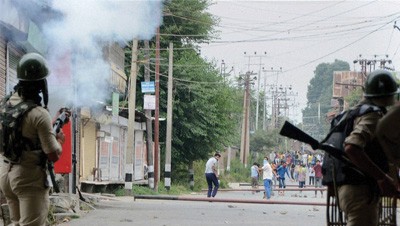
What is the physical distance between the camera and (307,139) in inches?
212

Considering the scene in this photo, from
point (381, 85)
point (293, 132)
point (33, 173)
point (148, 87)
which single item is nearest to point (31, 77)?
point (33, 173)

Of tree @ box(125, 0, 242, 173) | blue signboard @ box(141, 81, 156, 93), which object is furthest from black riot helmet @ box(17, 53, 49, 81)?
tree @ box(125, 0, 242, 173)

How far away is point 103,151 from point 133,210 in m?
14.4

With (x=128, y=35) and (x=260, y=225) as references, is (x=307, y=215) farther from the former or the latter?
(x=128, y=35)

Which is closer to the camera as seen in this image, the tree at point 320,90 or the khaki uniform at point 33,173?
the khaki uniform at point 33,173

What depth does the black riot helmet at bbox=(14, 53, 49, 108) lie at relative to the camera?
609 centimetres

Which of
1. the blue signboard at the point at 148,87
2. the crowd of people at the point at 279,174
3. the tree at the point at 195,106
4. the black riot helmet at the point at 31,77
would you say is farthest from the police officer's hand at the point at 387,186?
the tree at the point at 195,106

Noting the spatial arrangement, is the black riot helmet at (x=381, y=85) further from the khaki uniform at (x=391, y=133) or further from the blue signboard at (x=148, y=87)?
the blue signboard at (x=148, y=87)

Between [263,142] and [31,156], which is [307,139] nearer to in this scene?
[31,156]

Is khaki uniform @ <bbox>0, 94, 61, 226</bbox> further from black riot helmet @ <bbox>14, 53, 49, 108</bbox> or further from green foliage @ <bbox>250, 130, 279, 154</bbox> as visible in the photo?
green foliage @ <bbox>250, 130, 279, 154</bbox>

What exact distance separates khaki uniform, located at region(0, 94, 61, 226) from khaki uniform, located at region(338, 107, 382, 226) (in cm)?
196

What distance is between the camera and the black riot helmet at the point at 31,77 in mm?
6086

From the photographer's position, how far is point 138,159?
3950cm

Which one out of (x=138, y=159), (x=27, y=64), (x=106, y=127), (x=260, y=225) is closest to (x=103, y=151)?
(x=106, y=127)
